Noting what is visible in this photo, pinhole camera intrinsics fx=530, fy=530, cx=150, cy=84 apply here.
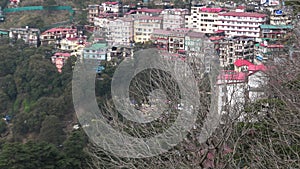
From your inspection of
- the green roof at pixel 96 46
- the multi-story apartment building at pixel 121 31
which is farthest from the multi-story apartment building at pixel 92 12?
the green roof at pixel 96 46

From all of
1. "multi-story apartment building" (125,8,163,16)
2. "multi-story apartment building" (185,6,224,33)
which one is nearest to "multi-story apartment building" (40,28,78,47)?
"multi-story apartment building" (125,8,163,16)

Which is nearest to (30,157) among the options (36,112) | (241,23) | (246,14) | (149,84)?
(149,84)

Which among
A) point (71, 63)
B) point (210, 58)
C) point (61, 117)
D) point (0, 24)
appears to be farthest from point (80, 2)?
point (210, 58)

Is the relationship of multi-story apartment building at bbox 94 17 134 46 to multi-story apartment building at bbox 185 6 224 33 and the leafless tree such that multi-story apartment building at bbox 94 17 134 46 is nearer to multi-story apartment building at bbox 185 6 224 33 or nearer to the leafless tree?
multi-story apartment building at bbox 185 6 224 33

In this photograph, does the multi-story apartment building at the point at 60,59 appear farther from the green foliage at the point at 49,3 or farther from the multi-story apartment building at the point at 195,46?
the multi-story apartment building at the point at 195,46

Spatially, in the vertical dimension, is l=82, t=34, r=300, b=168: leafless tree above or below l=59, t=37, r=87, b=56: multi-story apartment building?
above
